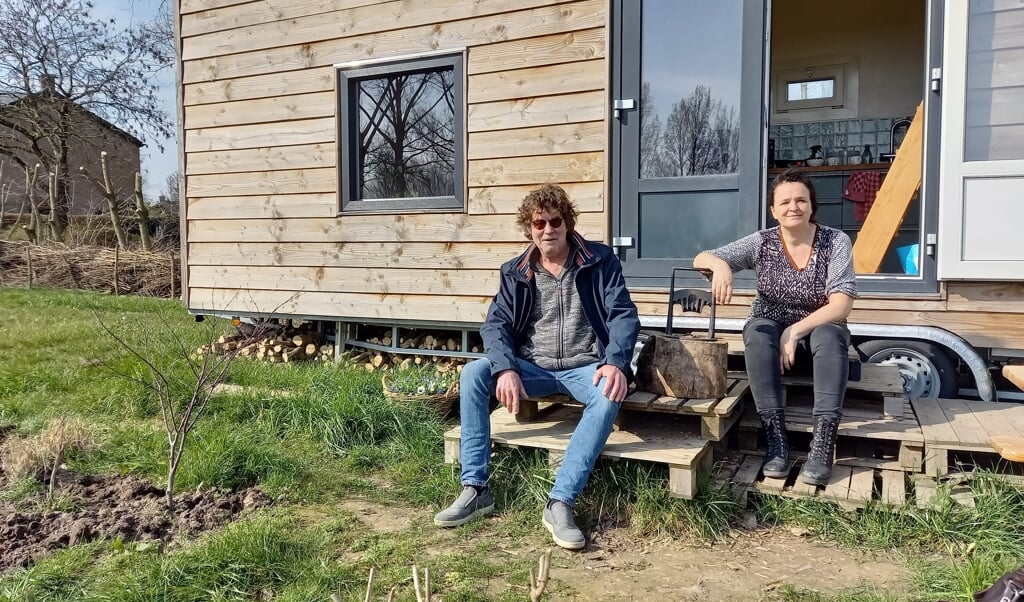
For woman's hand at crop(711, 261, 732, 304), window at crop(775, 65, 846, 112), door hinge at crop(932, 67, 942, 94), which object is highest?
window at crop(775, 65, 846, 112)

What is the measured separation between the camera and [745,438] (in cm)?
330

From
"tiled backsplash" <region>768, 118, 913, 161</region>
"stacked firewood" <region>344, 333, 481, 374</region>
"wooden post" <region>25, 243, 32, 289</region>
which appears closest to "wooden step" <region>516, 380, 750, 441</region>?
"stacked firewood" <region>344, 333, 481, 374</region>

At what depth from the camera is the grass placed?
2.19 meters

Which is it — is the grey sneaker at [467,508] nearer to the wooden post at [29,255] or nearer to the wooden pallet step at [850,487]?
the wooden pallet step at [850,487]

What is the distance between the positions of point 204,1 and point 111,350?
301 centimetres

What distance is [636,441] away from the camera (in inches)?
115

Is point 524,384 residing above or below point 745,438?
above

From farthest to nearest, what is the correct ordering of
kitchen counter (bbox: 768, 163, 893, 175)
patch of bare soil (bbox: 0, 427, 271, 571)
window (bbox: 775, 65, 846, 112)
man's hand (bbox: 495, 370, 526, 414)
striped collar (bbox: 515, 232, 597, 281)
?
1. window (bbox: 775, 65, 846, 112)
2. kitchen counter (bbox: 768, 163, 893, 175)
3. striped collar (bbox: 515, 232, 597, 281)
4. man's hand (bbox: 495, 370, 526, 414)
5. patch of bare soil (bbox: 0, 427, 271, 571)

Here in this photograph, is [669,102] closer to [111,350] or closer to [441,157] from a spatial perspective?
[441,157]

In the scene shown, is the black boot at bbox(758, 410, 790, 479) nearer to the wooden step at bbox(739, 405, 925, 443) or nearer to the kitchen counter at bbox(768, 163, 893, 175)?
the wooden step at bbox(739, 405, 925, 443)

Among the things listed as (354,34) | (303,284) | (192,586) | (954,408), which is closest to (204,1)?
(354,34)

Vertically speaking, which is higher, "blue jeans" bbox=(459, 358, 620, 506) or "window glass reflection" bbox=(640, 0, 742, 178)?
"window glass reflection" bbox=(640, 0, 742, 178)

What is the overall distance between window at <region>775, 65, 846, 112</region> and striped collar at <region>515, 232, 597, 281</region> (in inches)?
204

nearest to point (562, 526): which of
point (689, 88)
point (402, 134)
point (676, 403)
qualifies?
point (676, 403)
